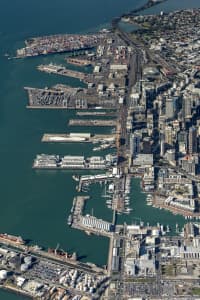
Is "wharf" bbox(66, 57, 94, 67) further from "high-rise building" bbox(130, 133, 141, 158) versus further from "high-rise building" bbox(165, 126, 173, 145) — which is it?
"high-rise building" bbox(165, 126, 173, 145)

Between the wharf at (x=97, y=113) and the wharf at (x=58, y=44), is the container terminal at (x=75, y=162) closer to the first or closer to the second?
the wharf at (x=97, y=113)

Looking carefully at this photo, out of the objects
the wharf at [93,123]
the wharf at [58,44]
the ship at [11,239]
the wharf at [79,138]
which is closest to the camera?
the ship at [11,239]

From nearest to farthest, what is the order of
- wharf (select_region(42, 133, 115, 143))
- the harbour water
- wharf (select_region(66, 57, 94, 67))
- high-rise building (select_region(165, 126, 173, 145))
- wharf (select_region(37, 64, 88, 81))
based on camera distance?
1. the harbour water
2. high-rise building (select_region(165, 126, 173, 145))
3. wharf (select_region(42, 133, 115, 143))
4. wharf (select_region(37, 64, 88, 81))
5. wharf (select_region(66, 57, 94, 67))

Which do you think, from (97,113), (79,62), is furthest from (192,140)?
(79,62)

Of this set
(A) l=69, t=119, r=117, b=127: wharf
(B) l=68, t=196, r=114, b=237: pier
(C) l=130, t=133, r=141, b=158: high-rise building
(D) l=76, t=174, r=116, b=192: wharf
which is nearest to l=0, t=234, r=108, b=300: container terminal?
(B) l=68, t=196, r=114, b=237: pier

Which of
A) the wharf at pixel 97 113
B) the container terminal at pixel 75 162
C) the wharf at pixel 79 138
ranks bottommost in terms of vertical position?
the container terminal at pixel 75 162

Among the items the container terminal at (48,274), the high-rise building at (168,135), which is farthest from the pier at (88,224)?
the high-rise building at (168,135)

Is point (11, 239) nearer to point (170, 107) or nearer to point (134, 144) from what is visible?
point (134, 144)
